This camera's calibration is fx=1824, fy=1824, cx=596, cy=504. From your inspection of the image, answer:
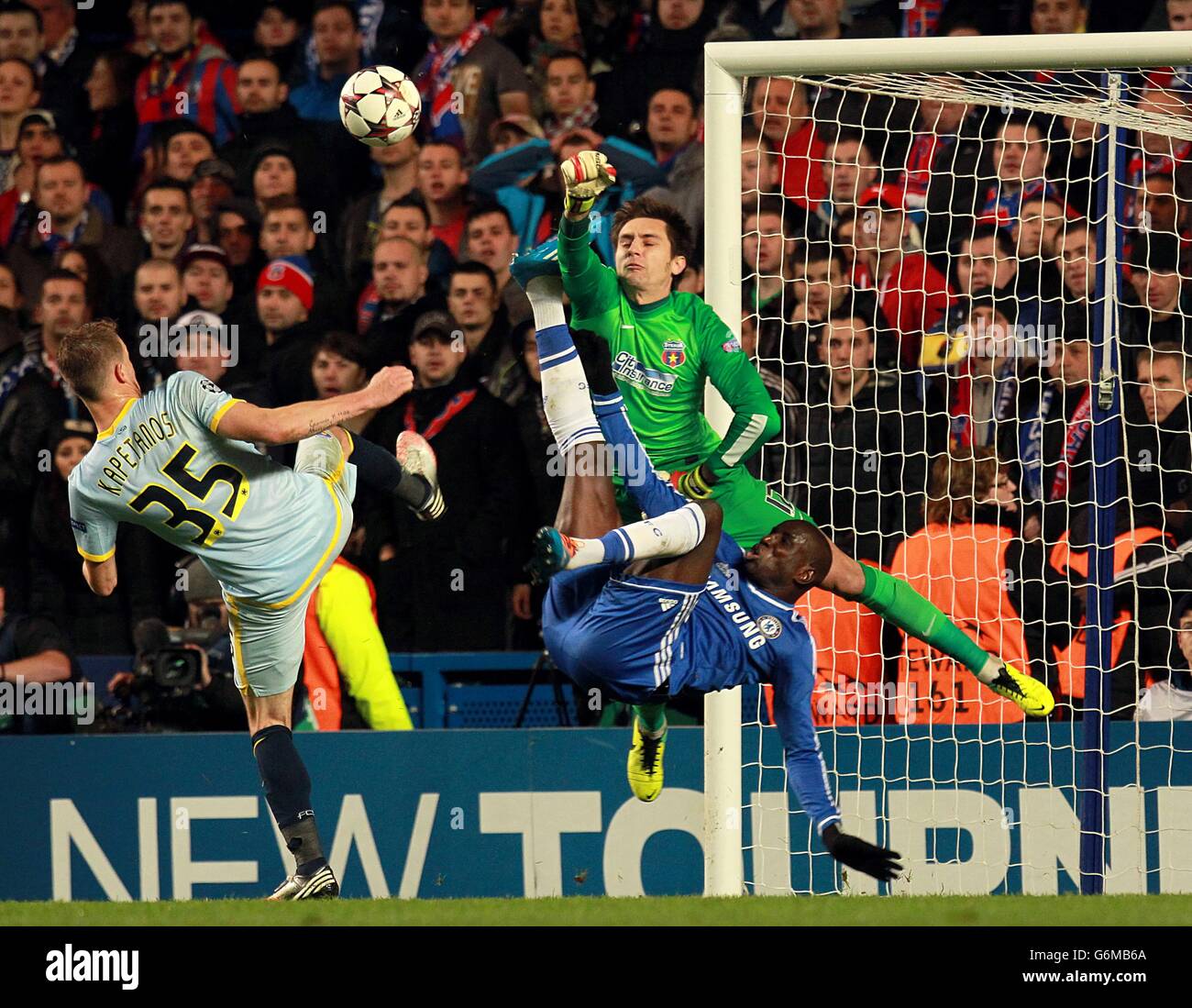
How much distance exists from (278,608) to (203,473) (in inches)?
21.6

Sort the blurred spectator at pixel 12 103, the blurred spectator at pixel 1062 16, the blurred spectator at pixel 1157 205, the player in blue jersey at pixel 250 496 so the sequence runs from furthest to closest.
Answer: the blurred spectator at pixel 12 103
the blurred spectator at pixel 1062 16
the blurred spectator at pixel 1157 205
the player in blue jersey at pixel 250 496

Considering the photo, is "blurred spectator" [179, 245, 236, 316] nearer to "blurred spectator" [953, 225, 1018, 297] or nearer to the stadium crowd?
the stadium crowd

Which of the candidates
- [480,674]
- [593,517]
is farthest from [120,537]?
[593,517]

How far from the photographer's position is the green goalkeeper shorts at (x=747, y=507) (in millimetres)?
6441

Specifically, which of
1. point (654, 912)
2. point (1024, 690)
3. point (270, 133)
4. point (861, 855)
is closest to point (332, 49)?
point (270, 133)

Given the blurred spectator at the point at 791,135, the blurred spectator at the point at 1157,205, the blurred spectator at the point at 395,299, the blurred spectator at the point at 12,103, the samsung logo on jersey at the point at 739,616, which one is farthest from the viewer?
the blurred spectator at the point at 12,103

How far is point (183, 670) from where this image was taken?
721cm

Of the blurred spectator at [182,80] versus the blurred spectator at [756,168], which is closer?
the blurred spectator at [756,168]

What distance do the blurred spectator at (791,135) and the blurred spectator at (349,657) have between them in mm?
2439

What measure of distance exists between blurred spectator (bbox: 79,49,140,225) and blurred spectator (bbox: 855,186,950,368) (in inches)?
Answer: 130

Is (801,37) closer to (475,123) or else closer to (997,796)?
(475,123)

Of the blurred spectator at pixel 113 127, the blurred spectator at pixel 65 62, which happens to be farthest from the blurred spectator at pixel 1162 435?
the blurred spectator at pixel 65 62

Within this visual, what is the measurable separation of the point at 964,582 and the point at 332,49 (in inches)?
147

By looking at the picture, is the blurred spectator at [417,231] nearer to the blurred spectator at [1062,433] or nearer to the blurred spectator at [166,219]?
the blurred spectator at [166,219]
